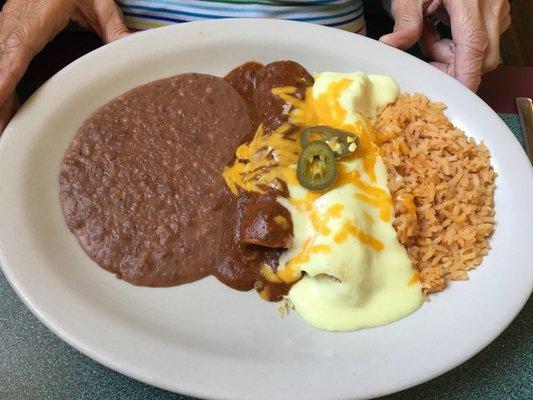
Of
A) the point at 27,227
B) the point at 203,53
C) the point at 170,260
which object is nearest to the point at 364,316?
the point at 170,260

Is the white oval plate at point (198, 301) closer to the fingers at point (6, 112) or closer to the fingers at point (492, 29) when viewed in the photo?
the fingers at point (6, 112)

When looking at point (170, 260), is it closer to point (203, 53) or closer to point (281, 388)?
point (281, 388)

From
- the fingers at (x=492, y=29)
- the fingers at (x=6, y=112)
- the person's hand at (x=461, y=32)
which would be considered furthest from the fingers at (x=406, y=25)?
the fingers at (x=6, y=112)

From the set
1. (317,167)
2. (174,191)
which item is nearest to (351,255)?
(317,167)

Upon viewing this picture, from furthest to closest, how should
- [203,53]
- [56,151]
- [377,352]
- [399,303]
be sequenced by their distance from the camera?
[203,53] → [56,151] → [399,303] → [377,352]

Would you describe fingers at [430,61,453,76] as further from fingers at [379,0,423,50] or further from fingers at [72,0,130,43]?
fingers at [72,0,130,43]

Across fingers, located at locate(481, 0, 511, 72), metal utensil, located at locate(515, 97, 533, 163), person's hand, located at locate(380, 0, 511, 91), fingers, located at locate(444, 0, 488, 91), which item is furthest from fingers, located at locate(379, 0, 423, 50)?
metal utensil, located at locate(515, 97, 533, 163)

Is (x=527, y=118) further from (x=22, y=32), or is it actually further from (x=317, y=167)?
(x=22, y=32)
